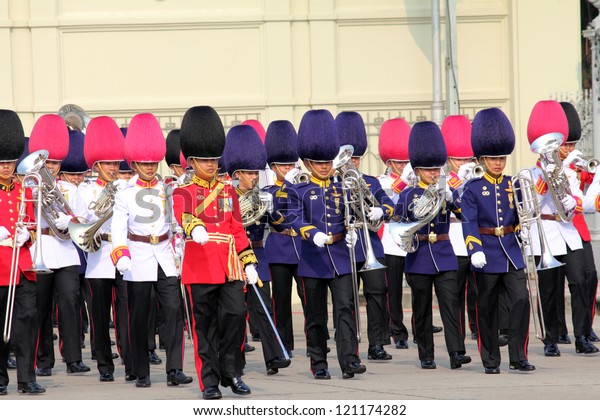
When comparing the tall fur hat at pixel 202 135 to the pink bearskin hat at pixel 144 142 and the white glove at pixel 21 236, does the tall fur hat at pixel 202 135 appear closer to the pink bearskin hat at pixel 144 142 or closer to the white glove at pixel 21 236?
the pink bearskin hat at pixel 144 142

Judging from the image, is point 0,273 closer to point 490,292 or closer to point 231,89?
point 490,292

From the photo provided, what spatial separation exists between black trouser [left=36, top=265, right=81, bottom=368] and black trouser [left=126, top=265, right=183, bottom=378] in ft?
3.49

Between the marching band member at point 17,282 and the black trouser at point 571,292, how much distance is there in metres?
4.02

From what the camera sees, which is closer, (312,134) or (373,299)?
(312,134)

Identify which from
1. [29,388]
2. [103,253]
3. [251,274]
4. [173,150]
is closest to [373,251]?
[103,253]

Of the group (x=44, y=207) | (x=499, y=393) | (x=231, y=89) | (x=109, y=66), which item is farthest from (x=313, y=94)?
(x=499, y=393)

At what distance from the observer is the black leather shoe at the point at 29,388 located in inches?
421

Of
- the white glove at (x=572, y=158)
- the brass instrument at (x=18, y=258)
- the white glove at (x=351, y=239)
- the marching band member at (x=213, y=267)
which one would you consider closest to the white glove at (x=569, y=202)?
the white glove at (x=572, y=158)

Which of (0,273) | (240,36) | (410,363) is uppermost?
(240,36)

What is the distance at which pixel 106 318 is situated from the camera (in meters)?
11.9

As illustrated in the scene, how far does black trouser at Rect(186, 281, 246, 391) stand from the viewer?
10203 millimetres

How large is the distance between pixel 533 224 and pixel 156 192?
3.36m

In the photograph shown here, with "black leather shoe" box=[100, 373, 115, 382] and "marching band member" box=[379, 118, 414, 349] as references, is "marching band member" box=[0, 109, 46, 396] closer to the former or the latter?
"black leather shoe" box=[100, 373, 115, 382]

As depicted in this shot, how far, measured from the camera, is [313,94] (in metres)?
19.6
